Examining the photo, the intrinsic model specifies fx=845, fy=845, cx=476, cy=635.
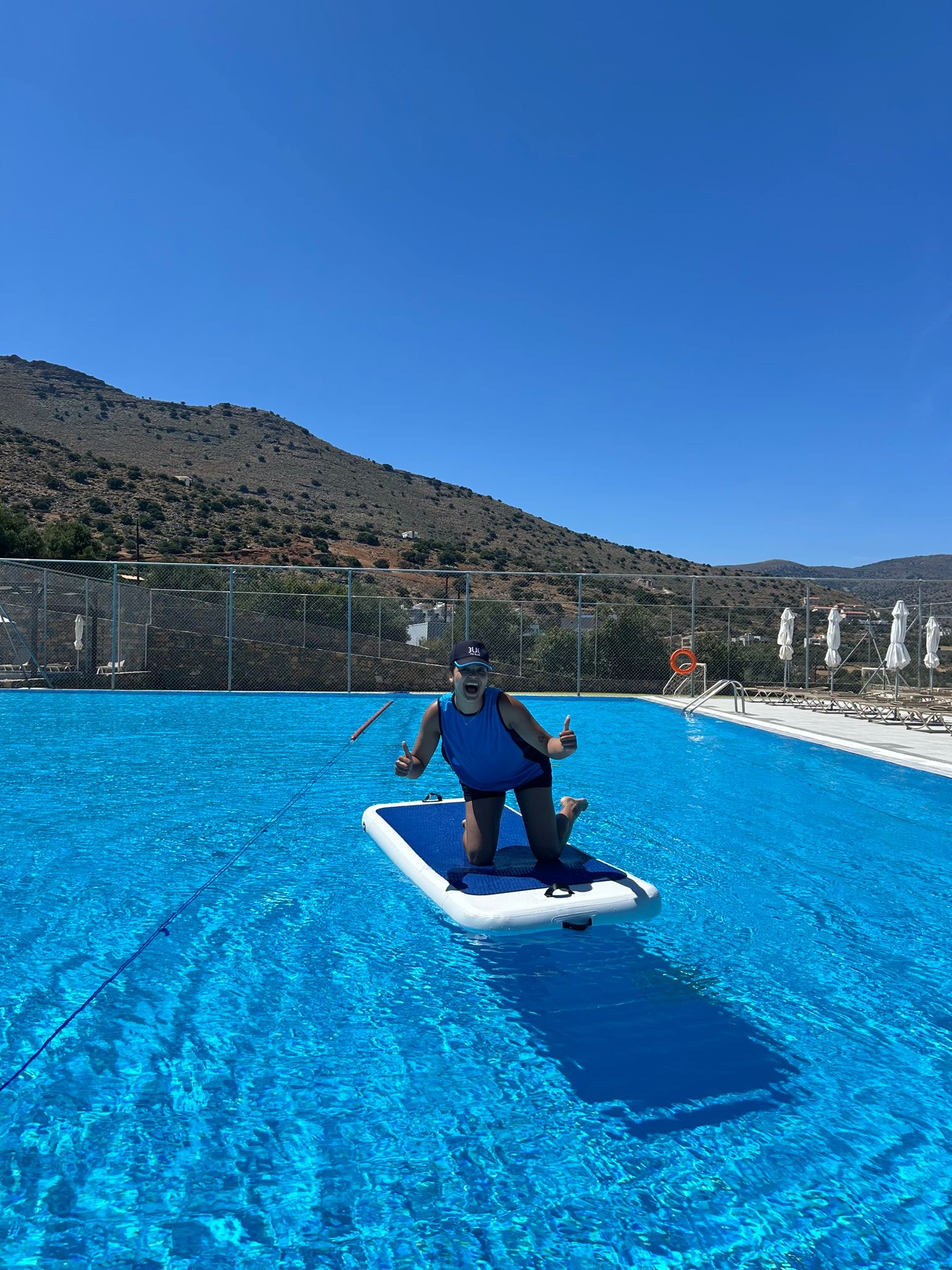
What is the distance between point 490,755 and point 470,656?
1.64 ft

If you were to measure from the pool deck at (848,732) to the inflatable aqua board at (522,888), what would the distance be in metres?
6.34

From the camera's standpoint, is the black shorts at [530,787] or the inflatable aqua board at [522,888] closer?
the inflatable aqua board at [522,888]

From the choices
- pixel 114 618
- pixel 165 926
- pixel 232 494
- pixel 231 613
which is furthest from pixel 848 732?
pixel 232 494

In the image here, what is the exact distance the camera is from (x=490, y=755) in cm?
409

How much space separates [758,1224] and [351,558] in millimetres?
41199

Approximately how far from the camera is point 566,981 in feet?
12.2

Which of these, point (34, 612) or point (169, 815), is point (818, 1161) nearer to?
point (169, 815)

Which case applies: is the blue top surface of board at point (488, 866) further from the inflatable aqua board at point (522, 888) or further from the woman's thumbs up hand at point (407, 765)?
the woman's thumbs up hand at point (407, 765)

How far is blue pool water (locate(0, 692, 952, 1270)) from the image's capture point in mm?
2174

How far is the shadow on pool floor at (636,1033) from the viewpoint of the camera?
2.74 m

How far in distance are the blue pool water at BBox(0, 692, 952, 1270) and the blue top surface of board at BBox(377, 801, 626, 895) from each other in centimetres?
30

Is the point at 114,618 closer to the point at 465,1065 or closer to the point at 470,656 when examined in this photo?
the point at 470,656

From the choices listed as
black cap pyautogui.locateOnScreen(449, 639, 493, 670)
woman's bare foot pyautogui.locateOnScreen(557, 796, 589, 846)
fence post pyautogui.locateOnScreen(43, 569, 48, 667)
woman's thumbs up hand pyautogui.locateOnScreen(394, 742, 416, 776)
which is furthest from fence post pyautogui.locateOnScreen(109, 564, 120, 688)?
woman's bare foot pyautogui.locateOnScreen(557, 796, 589, 846)

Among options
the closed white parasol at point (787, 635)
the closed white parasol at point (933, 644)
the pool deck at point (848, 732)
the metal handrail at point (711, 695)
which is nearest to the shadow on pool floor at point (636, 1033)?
the pool deck at point (848, 732)
